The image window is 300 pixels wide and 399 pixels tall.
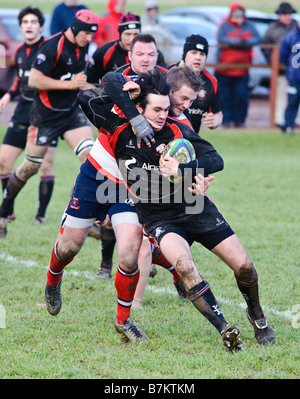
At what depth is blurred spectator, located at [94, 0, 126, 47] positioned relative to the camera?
41.3 ft

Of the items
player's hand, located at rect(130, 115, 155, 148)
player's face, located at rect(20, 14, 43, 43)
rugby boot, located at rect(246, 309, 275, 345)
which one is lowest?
rugby boot, located at rect(246, 309, 275, 345)

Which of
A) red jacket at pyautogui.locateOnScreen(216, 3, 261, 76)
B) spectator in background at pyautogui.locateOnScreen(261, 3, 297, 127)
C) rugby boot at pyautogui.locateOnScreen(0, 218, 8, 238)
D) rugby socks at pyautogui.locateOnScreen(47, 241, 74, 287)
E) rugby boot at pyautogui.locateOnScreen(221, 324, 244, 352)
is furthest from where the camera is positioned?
spectator in background at pyautogui.locateOnScreen(261, 3, 297, 127)

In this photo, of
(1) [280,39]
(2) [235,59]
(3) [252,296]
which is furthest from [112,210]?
(1) [280,39]

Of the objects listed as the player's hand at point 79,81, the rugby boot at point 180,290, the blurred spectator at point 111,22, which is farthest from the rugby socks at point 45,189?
the blurred spectator at point 111,22

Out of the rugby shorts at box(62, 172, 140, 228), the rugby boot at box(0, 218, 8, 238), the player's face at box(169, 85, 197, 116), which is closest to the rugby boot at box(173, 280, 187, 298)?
the rugby shorts at box(62, 172, 140, 228)

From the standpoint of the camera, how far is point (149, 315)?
567 cm

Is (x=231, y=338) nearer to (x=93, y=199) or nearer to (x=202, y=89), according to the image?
(x=93, y=199)

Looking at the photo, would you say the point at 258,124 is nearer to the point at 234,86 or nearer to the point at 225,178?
the point at 234,86

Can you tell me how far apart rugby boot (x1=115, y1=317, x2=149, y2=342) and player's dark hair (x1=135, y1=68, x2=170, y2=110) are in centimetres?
151

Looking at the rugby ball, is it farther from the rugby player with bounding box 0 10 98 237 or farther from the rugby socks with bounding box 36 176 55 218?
the rugby socks with bounding box 36 176 55 218

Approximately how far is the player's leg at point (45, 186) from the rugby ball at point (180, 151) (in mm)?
A: 4078

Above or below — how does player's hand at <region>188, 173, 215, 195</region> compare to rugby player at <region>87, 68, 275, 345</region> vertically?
above

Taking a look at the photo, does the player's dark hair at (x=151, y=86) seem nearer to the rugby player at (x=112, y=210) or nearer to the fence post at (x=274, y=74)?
the rugby player at (x=112, y=210)

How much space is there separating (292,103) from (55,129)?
810cm
